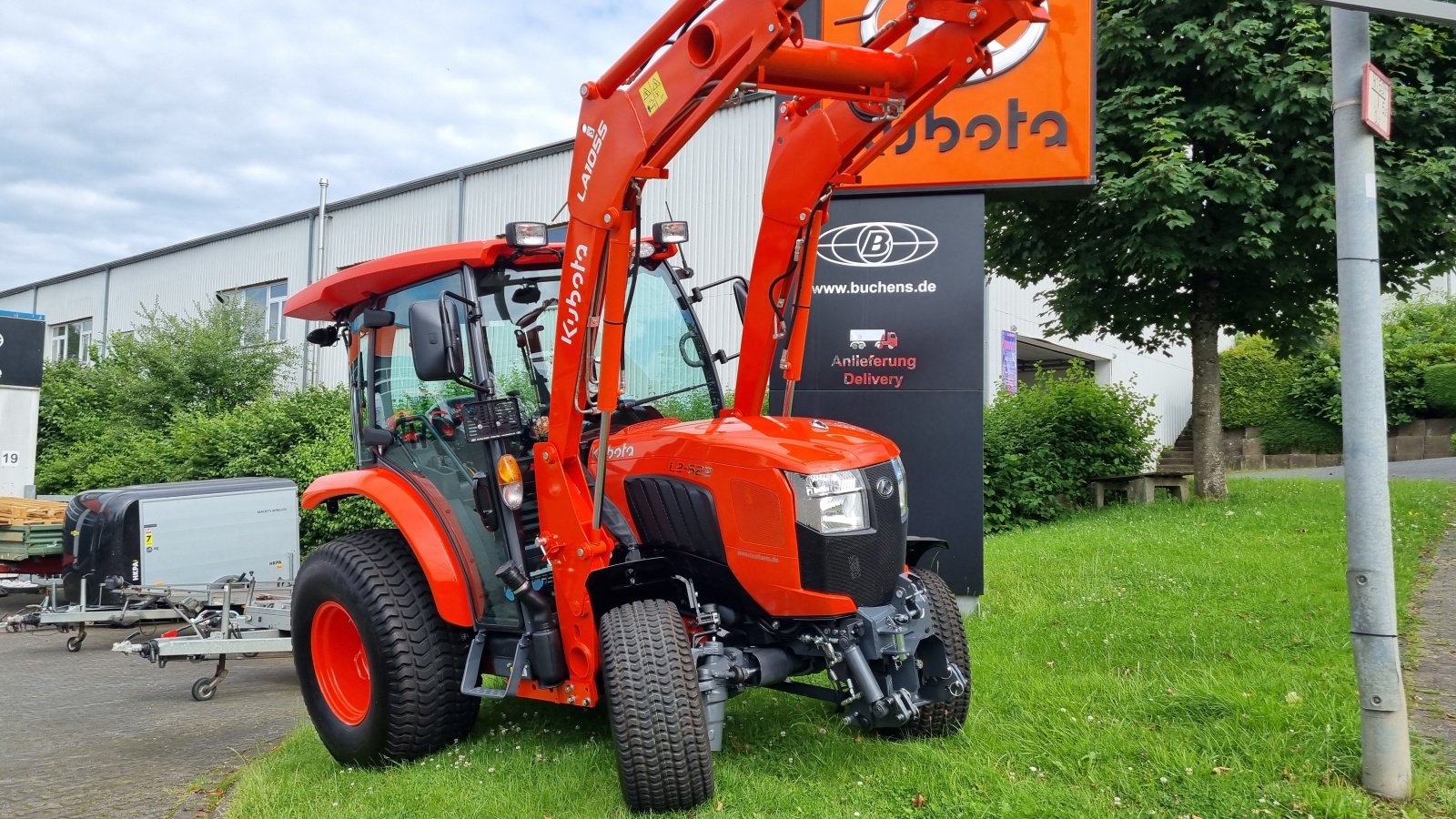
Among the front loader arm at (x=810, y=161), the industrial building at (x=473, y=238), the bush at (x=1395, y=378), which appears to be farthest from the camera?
the bush at (x=1395, y=378)

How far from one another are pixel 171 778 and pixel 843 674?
321 centimetres

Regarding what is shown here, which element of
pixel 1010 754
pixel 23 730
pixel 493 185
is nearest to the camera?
pixel 1010 754

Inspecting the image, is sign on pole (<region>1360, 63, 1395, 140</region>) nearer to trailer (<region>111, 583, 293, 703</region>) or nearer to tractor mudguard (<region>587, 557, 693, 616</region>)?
tractor mudguard (<region>587, 557, 693, 616</region>)

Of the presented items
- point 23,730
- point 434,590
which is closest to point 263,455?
point 23,730

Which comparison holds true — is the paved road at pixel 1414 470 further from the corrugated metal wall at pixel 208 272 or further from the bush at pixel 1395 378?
the corrugated metal wall at pixel 208 272

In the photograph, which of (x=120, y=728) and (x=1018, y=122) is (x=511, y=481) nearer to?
(x=120, y=728)

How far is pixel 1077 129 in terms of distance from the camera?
7.46 m

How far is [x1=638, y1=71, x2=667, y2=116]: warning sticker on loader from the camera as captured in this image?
4051 mm

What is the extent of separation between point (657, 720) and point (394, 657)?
1397 millimetres

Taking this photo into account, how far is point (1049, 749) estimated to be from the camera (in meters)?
4.53

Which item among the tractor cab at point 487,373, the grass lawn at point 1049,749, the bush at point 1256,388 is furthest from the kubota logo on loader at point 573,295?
the bush at point 1256,388

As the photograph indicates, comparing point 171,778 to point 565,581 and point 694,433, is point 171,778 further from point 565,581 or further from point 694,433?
point 694,433

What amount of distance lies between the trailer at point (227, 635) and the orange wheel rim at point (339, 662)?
2.59 feet

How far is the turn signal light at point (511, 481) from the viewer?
4.63m
